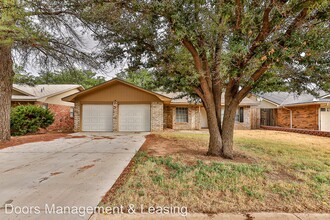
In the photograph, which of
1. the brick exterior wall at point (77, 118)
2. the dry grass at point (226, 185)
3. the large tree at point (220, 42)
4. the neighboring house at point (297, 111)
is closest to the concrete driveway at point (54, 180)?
the dry grass at point (226, 185)

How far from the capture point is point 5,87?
310 inches

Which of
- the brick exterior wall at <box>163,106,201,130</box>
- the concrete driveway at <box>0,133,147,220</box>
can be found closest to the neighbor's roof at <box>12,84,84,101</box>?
the concrete driveway at <box>0,133,147,220</box>

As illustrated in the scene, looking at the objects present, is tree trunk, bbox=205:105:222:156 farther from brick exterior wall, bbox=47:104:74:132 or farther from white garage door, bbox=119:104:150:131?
brick exterior wall, bbox=47:104:74:132

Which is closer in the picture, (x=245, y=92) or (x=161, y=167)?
(x=161, y=167)

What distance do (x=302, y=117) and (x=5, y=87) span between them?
2003cm

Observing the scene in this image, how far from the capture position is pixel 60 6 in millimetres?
5902

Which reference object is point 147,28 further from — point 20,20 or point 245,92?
point 20,20

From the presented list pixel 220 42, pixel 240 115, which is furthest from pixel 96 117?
pixel 240 115

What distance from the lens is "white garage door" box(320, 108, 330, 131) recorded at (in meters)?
12.4

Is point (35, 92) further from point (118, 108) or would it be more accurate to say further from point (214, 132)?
point (214, 132)

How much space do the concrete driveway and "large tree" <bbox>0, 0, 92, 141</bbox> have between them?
13.2 ft

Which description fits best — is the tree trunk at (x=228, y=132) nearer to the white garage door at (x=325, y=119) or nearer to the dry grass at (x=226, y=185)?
the dry grass at (x=226, y=185)

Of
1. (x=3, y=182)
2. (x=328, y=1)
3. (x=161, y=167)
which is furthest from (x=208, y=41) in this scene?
(x=3, y=182)

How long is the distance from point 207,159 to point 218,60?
2973 mm
